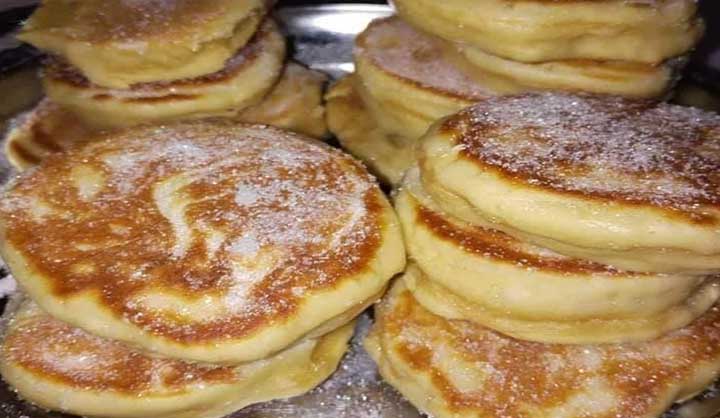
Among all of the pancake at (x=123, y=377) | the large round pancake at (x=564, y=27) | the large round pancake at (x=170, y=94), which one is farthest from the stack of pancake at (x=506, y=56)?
the pancake at (x=123, y=377)

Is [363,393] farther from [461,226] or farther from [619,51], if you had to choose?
[619,51]

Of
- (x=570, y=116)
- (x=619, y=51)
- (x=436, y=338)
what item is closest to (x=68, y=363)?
(x=436, y=338)

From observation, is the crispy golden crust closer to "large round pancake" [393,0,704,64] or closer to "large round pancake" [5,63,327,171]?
"large round pancake" [393,0,704,64]

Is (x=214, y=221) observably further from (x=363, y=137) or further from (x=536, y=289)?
(x=363, y=137)

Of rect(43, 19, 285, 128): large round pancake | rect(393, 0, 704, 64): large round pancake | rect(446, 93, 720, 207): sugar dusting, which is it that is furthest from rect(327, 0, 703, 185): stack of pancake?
rect(43, 19, 285, 128): large round pancake

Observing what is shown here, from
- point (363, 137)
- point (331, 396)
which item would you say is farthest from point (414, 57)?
point (331, 396)

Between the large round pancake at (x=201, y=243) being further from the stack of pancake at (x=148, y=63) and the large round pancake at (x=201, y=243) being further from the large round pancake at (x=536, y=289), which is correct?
the stack of pancake at (x=148, y=63)
